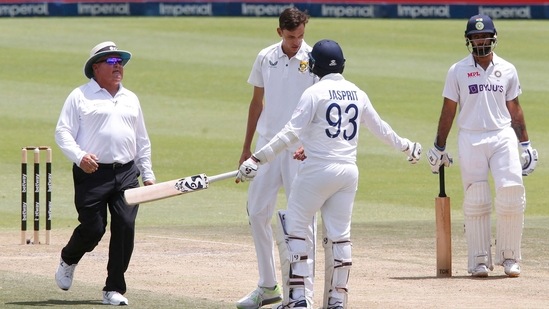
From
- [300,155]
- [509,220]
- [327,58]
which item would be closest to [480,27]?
[509,220]

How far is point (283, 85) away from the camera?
8.92 meters

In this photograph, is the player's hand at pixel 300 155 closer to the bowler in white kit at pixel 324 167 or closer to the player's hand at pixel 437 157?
the bowler in white kit at pixel 324 167

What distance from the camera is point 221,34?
104 feet

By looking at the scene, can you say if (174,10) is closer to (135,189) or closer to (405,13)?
(405,13)

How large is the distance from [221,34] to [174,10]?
4403mm

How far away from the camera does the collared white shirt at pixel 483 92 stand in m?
10.3

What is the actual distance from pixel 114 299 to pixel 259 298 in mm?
935

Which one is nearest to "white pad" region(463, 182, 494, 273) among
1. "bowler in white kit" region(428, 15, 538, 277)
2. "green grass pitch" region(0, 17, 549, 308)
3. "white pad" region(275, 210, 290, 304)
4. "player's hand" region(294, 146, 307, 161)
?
"bowler in white kit" region(428, 15, 538, 277)

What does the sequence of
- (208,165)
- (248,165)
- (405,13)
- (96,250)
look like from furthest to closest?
(405,13)
(208,165)
(96,250)
(248,165)

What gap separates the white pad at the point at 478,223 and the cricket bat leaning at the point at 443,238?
15cm

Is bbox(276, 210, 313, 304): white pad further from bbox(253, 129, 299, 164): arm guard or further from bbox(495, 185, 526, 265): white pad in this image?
bbox(495, 185, 526, 265): white pad

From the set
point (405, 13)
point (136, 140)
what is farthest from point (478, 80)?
point (405, 13)

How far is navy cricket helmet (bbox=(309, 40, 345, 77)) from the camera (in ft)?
27.2

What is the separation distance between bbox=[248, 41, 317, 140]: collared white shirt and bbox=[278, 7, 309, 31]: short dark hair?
0.59ft
